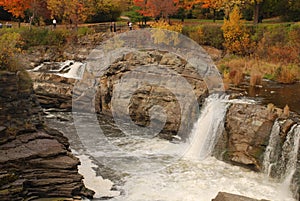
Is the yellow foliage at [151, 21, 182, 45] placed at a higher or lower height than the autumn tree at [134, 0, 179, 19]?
lower

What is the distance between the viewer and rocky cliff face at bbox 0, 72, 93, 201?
11828 mm

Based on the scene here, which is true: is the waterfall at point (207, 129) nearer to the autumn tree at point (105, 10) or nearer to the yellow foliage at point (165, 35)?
the yellow foliage at point (165, 35)

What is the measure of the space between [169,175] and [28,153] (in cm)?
546

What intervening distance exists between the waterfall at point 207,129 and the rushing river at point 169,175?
2.3 inches

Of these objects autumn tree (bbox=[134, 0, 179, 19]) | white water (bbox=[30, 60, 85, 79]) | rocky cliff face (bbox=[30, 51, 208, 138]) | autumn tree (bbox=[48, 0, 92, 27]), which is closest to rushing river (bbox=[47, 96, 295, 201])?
rocky cliff face (bbox=[30, 51, 208, 138])

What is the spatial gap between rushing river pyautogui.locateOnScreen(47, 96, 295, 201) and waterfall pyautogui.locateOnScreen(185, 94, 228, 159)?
0.19 ft

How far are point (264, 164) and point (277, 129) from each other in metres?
1.44

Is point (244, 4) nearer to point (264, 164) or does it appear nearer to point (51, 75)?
point (51, 75)

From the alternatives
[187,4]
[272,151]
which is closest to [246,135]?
[272,151]

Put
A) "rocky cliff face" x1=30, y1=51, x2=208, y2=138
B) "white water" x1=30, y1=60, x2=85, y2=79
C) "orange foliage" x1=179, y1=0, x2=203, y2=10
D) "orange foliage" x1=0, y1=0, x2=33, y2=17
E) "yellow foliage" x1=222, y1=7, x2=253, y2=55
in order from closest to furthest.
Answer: "rocky cliff face" x1=30, y1=51, x2=208, y2=138 → "white water" x1=30, y1=60, x2=85, y2=79 → "yellow foliage" x1=222, y1=7, x2=253, y2=55 → "orange foliage" x1=0, y1=0, x2=33, y2=17 → "orange foliage" x1=179, y1=0, x2=203, y2=10

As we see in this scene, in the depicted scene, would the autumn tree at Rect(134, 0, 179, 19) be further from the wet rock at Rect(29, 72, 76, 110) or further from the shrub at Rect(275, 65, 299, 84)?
the shrub at Rect(275, 65, 299, 84)

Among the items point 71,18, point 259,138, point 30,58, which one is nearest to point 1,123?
point 259,138

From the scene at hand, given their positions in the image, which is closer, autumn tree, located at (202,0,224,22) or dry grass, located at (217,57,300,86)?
dry grass, located at (217,57,300,86)

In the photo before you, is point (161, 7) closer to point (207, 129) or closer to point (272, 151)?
point (207, 129)
